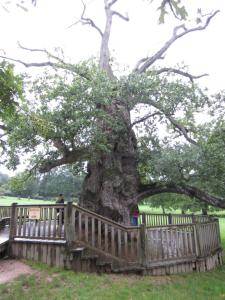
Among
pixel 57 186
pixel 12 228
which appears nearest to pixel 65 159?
pixel 12 228

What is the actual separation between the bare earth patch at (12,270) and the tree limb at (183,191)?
6031mm

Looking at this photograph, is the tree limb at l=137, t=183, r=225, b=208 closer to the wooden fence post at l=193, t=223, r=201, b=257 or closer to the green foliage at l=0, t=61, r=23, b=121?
the wooden fence post at l=193, t=223, r=201, b=257

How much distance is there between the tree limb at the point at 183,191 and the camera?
1150cm

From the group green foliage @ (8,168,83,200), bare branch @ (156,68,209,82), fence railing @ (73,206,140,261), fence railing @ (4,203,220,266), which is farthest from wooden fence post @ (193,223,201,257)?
green foliage @ (8,168,83,200)

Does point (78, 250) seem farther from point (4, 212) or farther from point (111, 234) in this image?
point (4, 212)

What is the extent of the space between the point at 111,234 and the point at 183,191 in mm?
5020

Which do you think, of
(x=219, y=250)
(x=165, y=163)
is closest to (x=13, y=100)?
(x=165, y=163)

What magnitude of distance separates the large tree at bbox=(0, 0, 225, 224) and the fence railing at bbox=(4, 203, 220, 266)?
2239 millimetres

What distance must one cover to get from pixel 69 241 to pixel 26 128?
4.03 meters

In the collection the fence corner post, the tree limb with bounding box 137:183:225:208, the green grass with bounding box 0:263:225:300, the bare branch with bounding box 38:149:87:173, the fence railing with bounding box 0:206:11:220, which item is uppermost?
the bare branch with bounding box 38:149:87:173

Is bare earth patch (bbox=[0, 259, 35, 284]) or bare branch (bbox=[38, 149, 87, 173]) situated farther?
bare branch (bbox=[38, 149, 87, 173])

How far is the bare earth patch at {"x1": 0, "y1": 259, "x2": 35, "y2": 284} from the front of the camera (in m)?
7.02

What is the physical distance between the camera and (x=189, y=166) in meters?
10.2

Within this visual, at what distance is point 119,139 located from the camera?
1270cm
